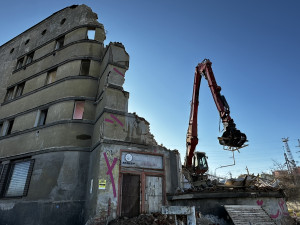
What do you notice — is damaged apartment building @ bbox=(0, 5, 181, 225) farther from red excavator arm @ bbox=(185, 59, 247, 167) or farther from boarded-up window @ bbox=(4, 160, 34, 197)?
red excavator arm @ bbox=(185, 59, 247, 167)

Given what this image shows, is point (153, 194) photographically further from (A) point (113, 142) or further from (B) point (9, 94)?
(B) point (9, 94)

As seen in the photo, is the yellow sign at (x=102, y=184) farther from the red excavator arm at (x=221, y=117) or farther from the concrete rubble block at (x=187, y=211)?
the concrete rubble block at (x=187, y=211)

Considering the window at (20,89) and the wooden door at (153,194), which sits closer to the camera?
the wooden door at (153,194)

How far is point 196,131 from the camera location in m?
14.4

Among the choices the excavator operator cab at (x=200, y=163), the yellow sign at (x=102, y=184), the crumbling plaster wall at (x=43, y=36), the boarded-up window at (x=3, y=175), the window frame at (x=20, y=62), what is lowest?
the yellow sign at (x=102, y=184)

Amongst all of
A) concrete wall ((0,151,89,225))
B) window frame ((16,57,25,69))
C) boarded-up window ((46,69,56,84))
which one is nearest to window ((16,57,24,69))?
window frame ((16,57,25,69))

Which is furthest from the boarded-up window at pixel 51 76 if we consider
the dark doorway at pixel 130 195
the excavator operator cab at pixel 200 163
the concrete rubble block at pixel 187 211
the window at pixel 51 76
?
the concrete rubble block at pixel 187 211

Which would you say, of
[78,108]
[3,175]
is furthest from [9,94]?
[78,108]

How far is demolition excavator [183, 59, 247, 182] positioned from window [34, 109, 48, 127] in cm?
1054

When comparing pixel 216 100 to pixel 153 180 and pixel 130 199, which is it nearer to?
pixel 153 180

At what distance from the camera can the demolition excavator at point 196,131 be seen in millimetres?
10672

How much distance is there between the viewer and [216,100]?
12633 mm

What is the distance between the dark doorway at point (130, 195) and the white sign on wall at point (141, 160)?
25.4 inches

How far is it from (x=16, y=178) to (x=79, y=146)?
4.69m
